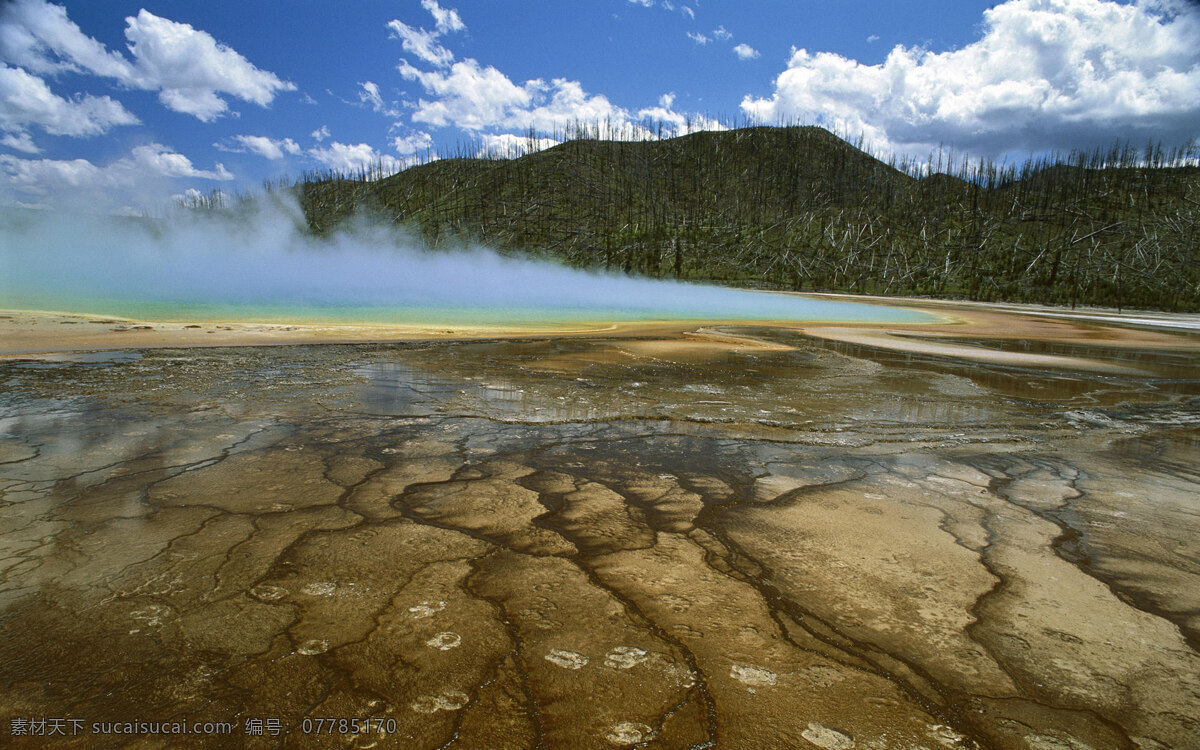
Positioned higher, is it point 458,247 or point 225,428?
point 458,247

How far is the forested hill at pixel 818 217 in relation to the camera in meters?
65.5

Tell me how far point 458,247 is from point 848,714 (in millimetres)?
96778

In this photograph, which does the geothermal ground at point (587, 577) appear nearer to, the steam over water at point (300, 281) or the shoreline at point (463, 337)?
the shoreline at point (463, 337)

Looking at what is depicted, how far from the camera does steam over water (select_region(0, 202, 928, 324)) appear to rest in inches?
985

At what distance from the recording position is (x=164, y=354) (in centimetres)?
1020

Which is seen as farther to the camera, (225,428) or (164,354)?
(164,354)

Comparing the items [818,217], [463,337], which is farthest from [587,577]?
[818,217]

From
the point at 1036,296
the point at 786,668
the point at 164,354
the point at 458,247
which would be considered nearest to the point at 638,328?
the point at 164,354

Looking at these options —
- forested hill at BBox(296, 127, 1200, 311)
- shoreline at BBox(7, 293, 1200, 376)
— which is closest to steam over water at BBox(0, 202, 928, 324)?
shoreline at BBox(7, 293, 1200, 376)

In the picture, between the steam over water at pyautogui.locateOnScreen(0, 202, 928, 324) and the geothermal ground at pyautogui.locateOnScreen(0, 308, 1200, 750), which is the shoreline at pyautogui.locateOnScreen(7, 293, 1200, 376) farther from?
the geothermal ground at pyautogui.locateOnScreen(0, 308, 1200, 750)

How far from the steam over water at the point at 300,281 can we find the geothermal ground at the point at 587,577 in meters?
15.7

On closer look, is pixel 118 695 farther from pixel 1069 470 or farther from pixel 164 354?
pixel 164 354

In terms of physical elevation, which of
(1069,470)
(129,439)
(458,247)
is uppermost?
(458,247)

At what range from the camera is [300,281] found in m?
46.9
